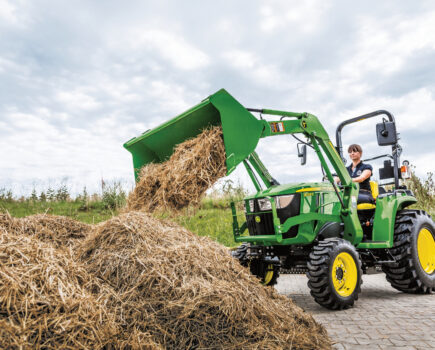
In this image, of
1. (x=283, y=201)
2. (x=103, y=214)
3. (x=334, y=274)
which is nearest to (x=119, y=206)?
(x=103, y=214)

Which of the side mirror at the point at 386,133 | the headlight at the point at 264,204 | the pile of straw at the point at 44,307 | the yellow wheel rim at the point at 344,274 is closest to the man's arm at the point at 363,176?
the side mirror at the point at 386,133

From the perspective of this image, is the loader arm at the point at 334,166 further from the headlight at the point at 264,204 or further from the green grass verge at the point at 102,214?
the green grass verge at the point at 102,214

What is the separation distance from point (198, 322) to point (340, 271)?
9.42 ft

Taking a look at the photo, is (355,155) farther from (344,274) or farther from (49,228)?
(49,228)

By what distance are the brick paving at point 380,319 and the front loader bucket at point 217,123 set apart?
6.96ft

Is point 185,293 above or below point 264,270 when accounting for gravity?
above

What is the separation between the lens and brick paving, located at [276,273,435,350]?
3.96 metres

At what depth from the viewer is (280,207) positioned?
5.89m

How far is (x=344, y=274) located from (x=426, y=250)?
2.38 metres

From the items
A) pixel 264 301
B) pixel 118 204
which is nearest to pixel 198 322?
pixel 264 301

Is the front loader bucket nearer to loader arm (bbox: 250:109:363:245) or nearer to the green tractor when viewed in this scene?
the green tractor

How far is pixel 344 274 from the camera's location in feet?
18.5

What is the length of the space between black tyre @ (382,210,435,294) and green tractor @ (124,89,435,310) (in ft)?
0.05

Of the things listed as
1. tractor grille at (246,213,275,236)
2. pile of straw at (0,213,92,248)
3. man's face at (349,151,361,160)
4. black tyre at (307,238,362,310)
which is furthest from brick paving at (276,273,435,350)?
pile of straw at (0,213,92,248)
